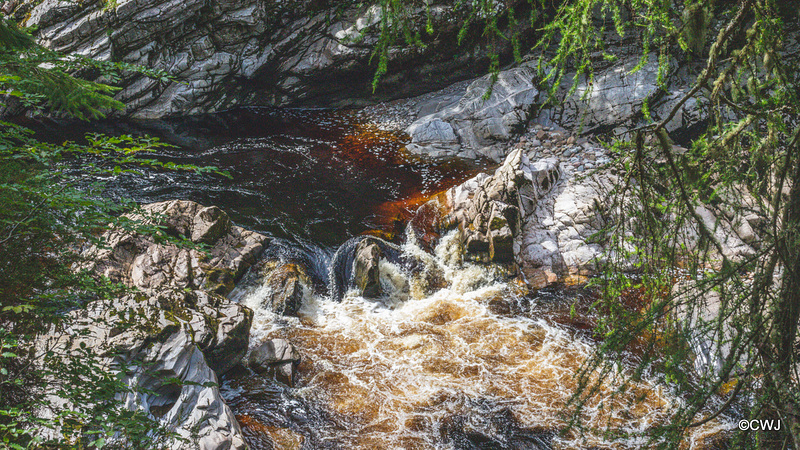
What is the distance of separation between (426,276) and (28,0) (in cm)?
1733

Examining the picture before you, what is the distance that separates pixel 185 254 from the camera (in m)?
8.15

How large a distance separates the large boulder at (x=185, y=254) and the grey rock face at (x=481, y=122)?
637cm

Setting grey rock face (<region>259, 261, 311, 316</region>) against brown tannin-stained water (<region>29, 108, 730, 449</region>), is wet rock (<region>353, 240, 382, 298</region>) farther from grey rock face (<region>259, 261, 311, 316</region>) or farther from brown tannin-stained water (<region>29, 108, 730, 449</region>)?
grey rock face (<region>259, 261, 311, 316</region>)

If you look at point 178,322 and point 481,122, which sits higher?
point 481,122

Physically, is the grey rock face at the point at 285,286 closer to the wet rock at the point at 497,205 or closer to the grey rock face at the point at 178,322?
the grey rock face at the point at 178,322

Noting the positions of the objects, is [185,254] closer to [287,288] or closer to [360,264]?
[287,288]

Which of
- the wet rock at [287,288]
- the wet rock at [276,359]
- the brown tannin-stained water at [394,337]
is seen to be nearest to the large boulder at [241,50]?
the brown tannin-stained water at [394,337]

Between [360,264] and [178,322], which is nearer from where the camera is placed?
[178,322]

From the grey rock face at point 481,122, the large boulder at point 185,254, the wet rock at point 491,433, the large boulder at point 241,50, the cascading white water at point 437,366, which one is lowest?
the wet rock at point 491,433

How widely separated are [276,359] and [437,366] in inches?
95.3

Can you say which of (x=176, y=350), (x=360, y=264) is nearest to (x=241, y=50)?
(x=360, y=264)

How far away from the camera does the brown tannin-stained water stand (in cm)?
571

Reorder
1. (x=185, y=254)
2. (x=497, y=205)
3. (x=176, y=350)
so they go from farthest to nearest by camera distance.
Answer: (x=497, y=205)
(x=185, y=254)
(x=176, y=350)

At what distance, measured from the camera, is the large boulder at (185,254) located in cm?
742
